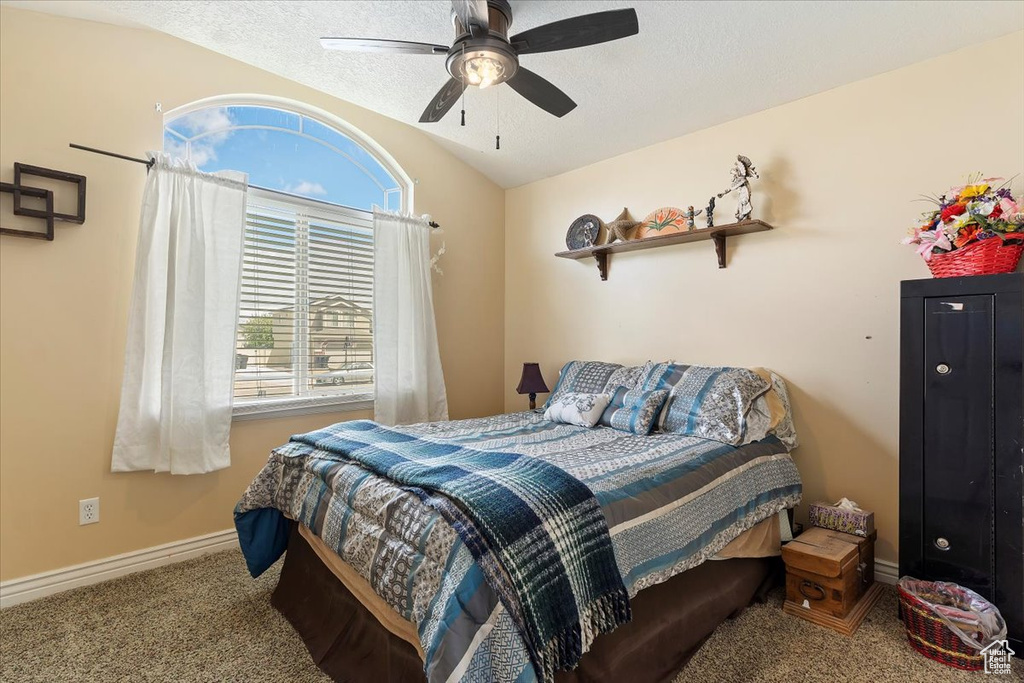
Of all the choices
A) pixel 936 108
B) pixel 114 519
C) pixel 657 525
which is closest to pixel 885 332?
pixel 936 108

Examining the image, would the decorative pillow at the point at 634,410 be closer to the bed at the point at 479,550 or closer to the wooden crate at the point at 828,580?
the bed at the point at 479,550

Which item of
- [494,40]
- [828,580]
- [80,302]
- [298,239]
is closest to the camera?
[494,40]

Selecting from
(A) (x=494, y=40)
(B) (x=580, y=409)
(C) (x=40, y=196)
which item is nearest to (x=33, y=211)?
(C) (x=40, y=196)

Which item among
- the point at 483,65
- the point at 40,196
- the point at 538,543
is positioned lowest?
the point at 538,543

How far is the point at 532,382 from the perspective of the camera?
12.2ft

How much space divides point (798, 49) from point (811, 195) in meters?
0.74

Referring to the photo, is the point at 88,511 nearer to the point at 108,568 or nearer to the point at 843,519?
the point at 108,568

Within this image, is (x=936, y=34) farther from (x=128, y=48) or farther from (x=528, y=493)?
(x=128, y=48)

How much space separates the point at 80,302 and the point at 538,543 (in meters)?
2.55

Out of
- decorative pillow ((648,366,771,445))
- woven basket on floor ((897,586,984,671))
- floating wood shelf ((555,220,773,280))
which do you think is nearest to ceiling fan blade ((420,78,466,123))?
floating wood shelf ((555,220,773,280))

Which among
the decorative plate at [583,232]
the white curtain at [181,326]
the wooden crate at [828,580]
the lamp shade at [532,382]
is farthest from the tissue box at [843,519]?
the white curtain at [181,326]

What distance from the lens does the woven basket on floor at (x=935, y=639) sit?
5.88 feet

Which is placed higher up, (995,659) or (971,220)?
(971,220)

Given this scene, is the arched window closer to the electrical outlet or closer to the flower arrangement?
the electrical outlet
